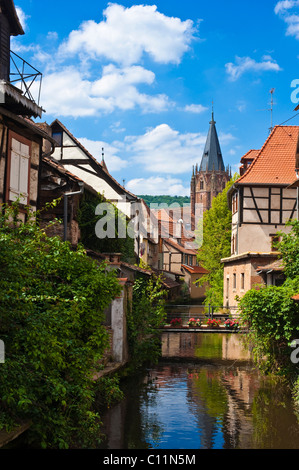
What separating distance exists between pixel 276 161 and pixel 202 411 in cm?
2092

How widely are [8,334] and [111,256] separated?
465 inches

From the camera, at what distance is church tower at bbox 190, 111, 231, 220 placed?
10438cm

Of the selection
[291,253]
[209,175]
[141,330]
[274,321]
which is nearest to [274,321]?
[274,321]

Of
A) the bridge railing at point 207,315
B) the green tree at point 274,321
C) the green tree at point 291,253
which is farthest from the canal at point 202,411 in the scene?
the bridge railing at point 207,315

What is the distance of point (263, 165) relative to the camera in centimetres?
2970

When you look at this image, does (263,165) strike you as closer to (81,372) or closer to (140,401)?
(140,401)

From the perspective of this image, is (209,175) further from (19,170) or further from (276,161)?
(19,170)

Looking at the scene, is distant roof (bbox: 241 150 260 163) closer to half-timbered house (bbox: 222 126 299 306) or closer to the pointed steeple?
half-timbered house (bbox: 222 126 299 306)

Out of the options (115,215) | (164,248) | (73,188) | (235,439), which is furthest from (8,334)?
(164,248)

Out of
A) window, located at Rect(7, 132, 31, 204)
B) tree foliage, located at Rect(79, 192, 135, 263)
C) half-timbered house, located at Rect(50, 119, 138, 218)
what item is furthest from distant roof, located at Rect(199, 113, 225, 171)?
window, located at Rect(7, 132, 31, 204)

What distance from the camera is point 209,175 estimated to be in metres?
110

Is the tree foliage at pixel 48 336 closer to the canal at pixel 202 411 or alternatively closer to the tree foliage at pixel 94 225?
the canal at pixel 202 411

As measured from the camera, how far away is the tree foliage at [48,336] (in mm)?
6484

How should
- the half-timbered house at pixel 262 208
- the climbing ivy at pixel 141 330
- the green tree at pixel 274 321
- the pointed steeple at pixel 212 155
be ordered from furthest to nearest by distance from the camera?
the pointed steeple at pixel 212 155 < the half-timbered house at pixel 262 208 < the climbing ivy at pixel 141 330 < the green tree at pixel 274 321
